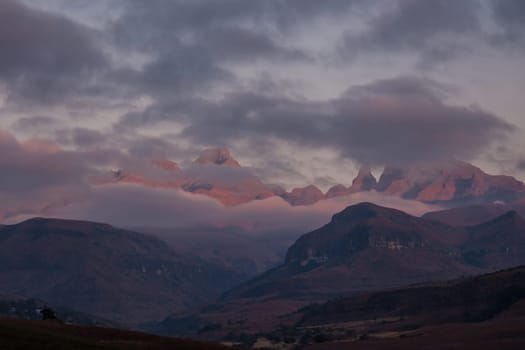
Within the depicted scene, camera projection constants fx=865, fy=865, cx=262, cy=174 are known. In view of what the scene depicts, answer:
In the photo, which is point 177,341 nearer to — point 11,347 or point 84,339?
point 84,339

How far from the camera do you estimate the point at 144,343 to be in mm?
138250

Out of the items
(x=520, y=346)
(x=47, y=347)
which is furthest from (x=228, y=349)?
(x=520, y=346)

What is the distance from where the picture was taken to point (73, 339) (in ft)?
420

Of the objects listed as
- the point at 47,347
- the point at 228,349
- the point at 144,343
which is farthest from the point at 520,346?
the point at 47,347

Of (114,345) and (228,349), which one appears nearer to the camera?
(114,345)

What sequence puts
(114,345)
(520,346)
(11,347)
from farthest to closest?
(520,346), (114,345), (11,347)

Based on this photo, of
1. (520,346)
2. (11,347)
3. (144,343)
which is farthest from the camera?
(520,346)

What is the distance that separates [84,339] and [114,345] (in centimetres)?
609

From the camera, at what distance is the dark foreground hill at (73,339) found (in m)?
116

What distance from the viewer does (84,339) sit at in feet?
434

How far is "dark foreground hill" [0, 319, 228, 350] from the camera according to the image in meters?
116

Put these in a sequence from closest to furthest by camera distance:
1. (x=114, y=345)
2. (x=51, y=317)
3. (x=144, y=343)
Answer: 1. (x=114, y=345)
2. (x=144, y=343)
3. (x=51, y=317)

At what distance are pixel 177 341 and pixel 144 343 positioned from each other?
8942 mm

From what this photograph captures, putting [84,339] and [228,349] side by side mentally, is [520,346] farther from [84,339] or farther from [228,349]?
[84,339]
